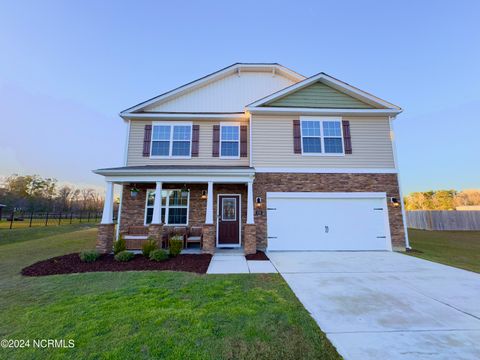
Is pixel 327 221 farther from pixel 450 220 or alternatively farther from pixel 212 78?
pixel 450 220

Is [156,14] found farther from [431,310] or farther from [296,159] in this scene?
[431,310]

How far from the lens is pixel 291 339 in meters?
2.54

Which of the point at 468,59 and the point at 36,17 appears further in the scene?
the point at 468,59

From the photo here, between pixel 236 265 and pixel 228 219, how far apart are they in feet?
10.4

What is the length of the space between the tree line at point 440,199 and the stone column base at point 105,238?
4393 cm

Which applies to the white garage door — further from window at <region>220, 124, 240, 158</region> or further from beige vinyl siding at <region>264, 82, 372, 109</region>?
beige vinyl siding at <region>264, 82, 372, 109</region>

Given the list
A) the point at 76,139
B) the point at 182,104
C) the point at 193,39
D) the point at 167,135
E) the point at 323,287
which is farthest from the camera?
the point at 76,139

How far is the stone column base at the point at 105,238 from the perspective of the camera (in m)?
Result: 7.52

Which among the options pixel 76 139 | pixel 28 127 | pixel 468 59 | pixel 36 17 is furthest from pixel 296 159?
pixel 28 127

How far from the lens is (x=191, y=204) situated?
9.27 meters

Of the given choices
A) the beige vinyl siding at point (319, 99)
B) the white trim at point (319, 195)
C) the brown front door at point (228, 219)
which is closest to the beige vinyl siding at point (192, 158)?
the brown front door at point (228, 219)

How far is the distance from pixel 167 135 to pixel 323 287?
884cm

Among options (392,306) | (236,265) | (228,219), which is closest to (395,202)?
(392,306)

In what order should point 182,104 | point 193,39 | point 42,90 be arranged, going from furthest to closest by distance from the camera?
point 42,90 < point 193,39 < point 182,104
